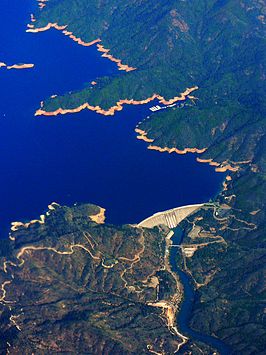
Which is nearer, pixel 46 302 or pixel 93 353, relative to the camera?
pixel 93 353

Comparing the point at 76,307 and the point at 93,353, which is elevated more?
the point at 76,307

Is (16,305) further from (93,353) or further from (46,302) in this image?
(93,353)

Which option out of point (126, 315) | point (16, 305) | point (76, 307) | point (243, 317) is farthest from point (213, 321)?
point (16, 305)

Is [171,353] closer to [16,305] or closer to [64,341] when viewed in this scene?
[64,341]

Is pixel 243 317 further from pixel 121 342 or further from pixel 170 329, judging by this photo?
pixel 121 342

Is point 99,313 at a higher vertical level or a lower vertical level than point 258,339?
higher

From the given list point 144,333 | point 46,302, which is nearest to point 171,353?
point 144,333

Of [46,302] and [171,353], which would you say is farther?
[46,302]
